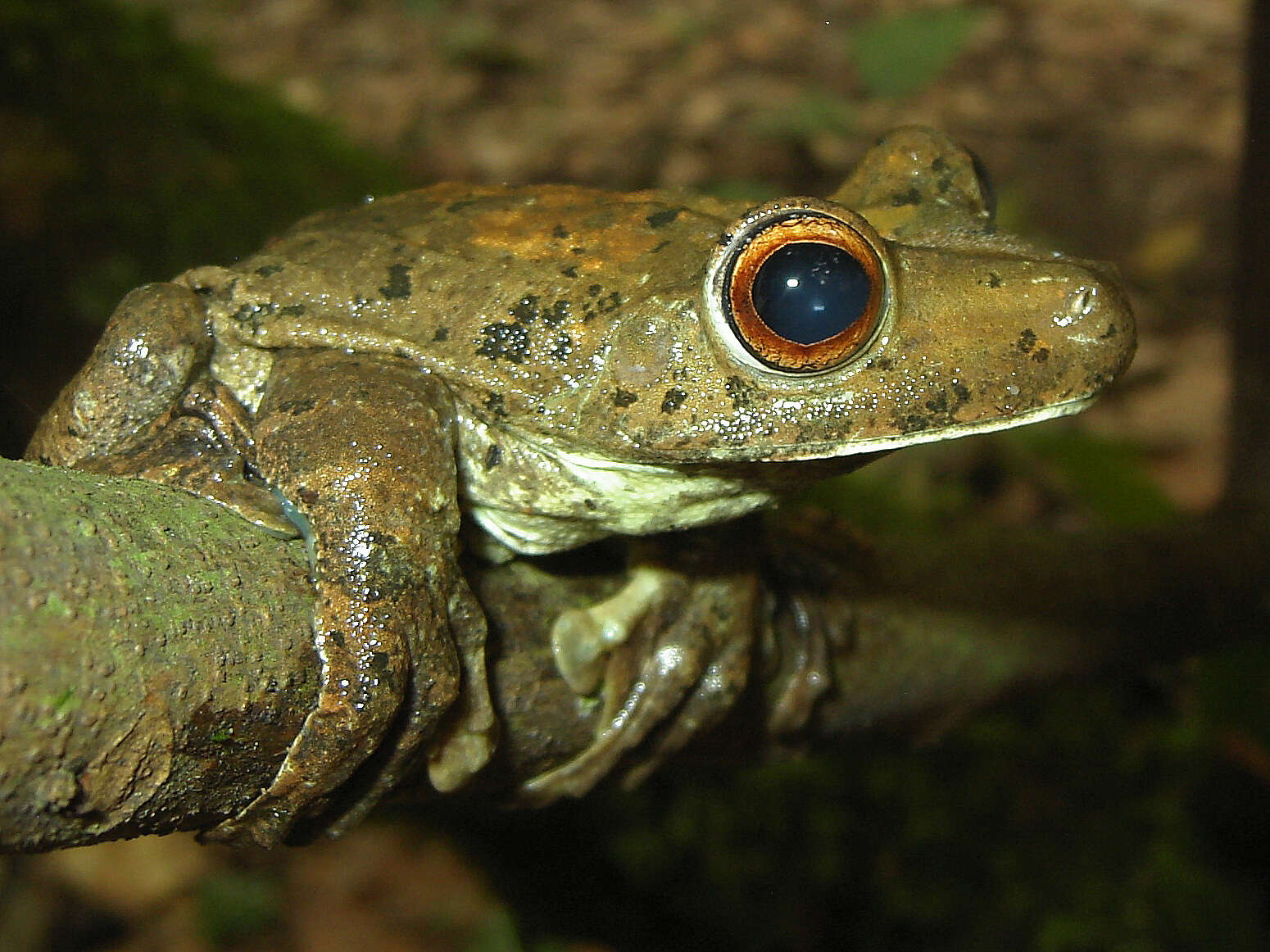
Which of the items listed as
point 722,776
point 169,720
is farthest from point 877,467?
point 169,720

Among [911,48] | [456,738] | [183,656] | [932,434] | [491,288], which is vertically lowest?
[456,738]

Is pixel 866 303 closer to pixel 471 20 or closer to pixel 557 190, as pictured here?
pixel 557 190

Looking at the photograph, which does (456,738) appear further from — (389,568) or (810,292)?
(810,292)

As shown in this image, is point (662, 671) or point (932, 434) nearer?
point (932, 434)

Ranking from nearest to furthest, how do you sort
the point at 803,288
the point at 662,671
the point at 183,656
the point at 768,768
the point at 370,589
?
the point at 183,656 → the point at 370,589 → the point at 803,288 → the point at 662,671 → the point at 768,768

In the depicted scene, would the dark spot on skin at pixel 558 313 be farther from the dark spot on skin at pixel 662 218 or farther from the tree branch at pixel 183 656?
the tree branch at pixel 183 656

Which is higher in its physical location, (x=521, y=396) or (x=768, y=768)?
(x=521, y=396)

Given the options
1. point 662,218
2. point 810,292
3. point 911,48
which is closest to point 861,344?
point 810,292
